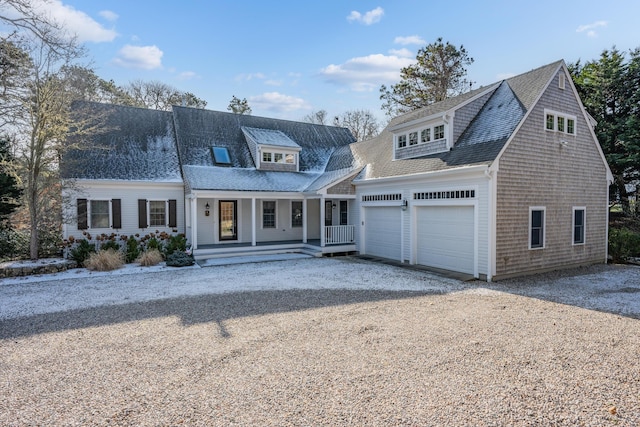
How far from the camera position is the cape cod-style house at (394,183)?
32.6 ft

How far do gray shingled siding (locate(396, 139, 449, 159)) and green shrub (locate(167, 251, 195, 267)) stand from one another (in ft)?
27.9

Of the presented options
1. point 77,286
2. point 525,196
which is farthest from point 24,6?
point 525,196

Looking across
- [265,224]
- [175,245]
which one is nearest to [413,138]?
[265,224]

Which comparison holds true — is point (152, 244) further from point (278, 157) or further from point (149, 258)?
point (278, 157)

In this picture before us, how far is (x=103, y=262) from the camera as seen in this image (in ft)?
35.9

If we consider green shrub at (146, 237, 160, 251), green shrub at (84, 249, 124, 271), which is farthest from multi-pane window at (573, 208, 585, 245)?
green shrub at (84, 249, 124, 271)

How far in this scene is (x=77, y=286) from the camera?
8844 mm

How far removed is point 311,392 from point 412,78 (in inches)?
975

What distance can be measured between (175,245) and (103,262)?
245cm

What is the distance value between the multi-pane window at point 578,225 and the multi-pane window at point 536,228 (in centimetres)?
189

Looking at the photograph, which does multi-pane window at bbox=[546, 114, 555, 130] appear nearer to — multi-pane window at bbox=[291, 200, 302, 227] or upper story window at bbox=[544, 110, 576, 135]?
upper story window at bbox=[544, 110, 576, 135]

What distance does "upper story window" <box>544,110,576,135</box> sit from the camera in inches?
416

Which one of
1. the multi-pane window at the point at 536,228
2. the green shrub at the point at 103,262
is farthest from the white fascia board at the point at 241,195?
the multi-pane window at the point at 536,228

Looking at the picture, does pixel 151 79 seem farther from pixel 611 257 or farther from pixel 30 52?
pixel 611 257
